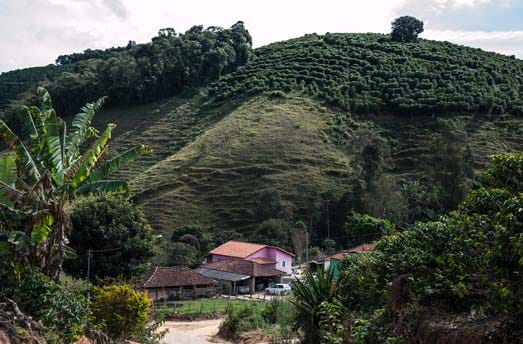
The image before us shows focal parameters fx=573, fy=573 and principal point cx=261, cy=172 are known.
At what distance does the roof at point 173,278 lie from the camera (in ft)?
112

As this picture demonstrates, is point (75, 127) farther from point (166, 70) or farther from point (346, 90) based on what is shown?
point (166, 70)

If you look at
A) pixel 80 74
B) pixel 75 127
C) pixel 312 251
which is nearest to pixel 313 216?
pixel 312 251

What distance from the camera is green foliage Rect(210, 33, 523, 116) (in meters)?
62.8

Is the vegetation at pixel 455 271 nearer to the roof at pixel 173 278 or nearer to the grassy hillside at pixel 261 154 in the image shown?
the roof at pixel 173 278

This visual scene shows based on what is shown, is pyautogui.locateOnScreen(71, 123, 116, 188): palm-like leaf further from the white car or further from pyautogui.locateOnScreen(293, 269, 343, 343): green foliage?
the white car

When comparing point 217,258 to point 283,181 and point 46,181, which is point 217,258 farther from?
point 46,181

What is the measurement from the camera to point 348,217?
44.3 meters

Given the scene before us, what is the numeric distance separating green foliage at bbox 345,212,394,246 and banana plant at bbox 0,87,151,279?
28.7 metres

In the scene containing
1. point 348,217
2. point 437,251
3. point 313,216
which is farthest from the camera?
point 313,216

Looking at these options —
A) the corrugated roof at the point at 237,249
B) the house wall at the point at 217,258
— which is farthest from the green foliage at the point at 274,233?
the house wall at the point at 217,258

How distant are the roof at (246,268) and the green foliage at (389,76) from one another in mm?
28686

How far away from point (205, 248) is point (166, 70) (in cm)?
3833

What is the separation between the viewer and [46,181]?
12.6m

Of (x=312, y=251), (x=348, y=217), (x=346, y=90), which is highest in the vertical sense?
(x=346, y=90)
